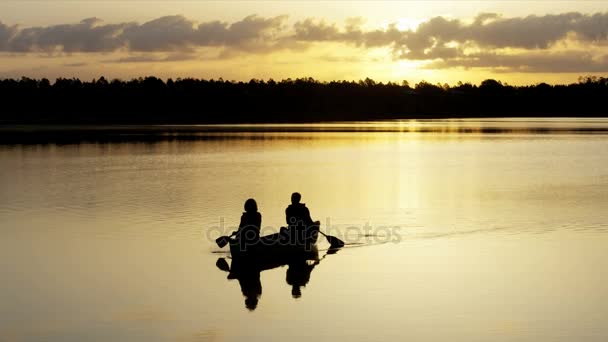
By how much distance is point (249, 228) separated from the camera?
57.4ft

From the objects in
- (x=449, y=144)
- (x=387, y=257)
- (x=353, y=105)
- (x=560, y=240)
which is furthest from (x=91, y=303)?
Answer: (x=353, y=105)

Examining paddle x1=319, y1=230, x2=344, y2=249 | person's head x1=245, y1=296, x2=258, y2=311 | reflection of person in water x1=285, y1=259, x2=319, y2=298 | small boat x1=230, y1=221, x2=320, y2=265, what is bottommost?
reflection of person in water x1=285, y1=259, x2=319, y2=298

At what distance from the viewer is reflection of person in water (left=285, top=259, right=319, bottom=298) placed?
15.1 m

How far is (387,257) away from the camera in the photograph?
59.1 ft

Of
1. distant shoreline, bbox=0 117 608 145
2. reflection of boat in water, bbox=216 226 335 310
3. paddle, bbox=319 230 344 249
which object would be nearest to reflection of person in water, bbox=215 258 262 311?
reflection of boat in water, bbox=216 226 335 310

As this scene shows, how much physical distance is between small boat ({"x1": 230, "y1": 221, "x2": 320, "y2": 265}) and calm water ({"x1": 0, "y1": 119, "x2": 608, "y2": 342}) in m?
0.48

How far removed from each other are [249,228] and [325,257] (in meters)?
1.97

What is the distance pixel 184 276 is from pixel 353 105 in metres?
172

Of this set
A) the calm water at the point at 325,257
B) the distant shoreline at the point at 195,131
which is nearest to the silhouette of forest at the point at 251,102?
the distant shoreline at the point at 195,131

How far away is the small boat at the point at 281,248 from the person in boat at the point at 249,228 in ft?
0.32

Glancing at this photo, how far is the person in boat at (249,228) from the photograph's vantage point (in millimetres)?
17156

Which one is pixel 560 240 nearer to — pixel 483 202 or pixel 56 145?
pixel 483 202

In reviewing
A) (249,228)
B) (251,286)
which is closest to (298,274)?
(251,286)

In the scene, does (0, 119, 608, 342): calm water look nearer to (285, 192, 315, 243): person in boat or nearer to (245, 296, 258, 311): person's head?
(245, 296, 258, 311): person's head
